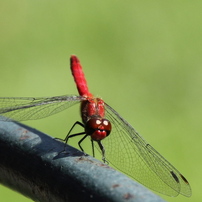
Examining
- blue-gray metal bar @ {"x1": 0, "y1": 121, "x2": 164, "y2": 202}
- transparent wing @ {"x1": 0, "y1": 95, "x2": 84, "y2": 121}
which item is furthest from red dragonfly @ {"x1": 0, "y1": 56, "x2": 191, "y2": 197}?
blue-gray metal bar @ {"x1": 0, "y1": 121, "x2": 164, "y2": 202}

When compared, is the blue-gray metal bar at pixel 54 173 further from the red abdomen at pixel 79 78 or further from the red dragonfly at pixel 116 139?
the red abdomen at pixel 79 78

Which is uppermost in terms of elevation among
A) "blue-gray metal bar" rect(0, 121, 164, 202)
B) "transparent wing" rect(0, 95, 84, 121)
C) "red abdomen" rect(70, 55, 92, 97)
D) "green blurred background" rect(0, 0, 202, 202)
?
"green blurred background" rect(0, 0, 202, 202)

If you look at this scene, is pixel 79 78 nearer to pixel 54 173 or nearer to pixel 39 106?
pixel 39 106

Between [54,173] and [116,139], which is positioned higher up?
[116,139]

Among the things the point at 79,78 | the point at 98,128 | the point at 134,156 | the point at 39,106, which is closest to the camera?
the point at 98,128

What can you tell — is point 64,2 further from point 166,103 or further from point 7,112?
point 7,112

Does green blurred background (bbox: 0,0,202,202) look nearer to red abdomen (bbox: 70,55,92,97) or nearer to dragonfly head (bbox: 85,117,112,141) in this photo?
red abdomen (bbox: 70,55,92,97)

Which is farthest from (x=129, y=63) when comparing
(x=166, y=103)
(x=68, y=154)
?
(x=68, y=154)

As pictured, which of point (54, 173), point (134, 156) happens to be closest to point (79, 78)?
point (134, 156)
